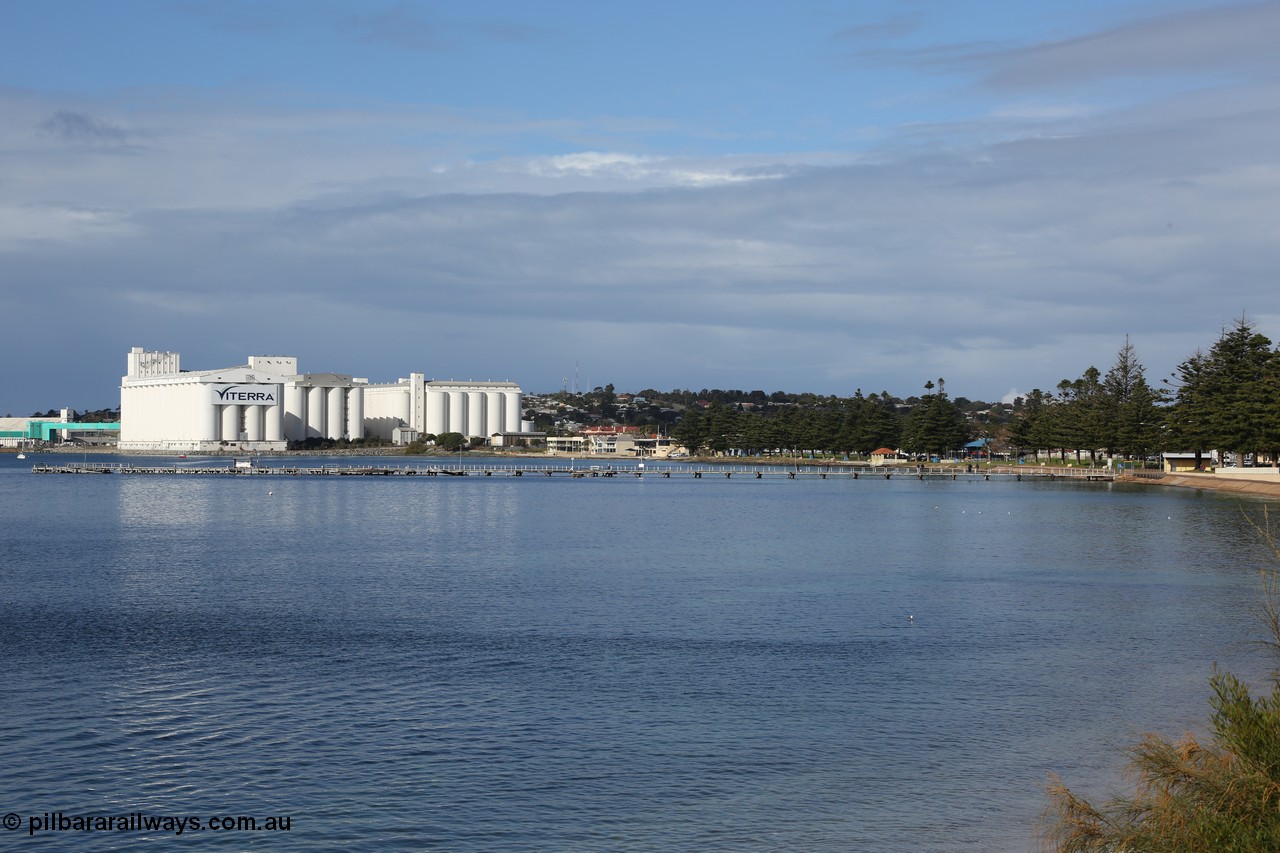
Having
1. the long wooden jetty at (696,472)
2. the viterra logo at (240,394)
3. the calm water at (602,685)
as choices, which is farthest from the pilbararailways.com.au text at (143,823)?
the viterra logo at (240,394)

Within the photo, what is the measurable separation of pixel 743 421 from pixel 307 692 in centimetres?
15153

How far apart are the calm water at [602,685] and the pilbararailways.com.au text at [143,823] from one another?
0.17 meters

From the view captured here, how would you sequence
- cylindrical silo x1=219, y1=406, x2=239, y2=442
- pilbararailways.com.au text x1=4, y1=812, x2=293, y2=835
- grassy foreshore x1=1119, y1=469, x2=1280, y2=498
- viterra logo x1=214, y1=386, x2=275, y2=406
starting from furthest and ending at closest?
cylindrical silo x1=219, y1=406, x2=239, y2=442 < viterra logo x1=214, y1=386, x2=275, y2=406 < grassy foreshore x1=1119, y1=469, x2=1280, y2=498 < pilbararailways.com.au text x1=4, y1=812, x2=293, y2=835

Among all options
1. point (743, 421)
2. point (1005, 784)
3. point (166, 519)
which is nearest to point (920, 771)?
point (1005, 784)

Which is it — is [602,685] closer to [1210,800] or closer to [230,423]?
[1210,800]

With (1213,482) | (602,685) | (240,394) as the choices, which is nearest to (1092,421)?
(1213,482)

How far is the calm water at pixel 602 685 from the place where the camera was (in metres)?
15.3

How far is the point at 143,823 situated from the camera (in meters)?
14.6

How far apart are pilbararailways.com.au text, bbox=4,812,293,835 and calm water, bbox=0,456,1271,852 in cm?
17

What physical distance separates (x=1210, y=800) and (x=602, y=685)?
13187 mm

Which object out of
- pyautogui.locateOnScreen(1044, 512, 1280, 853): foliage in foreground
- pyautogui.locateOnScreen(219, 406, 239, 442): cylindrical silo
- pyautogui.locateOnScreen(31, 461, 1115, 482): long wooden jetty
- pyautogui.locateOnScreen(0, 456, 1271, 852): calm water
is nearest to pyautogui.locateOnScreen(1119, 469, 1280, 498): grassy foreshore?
pyautogui.locateOnScreen(31, 461, 1115, 482): long wooden jetty

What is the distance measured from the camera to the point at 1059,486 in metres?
102

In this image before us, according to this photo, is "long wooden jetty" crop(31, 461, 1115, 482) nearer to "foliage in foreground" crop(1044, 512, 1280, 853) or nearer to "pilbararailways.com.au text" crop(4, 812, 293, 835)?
"pilbararailways.com.au text" crop(4, 812, 293, 835)

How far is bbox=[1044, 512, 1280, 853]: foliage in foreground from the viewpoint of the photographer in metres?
9.54
